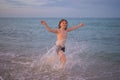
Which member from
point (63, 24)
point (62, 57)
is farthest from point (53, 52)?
point (63, 24)

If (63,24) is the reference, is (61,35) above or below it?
below

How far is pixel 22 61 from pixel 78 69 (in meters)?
0.60

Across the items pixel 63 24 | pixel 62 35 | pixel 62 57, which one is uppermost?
pixel 63 24

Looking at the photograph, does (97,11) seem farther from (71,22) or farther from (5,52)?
(5,52)

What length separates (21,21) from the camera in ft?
8.53

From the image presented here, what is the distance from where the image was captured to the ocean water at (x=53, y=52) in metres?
2.31

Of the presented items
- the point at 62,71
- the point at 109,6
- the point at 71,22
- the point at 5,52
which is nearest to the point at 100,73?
the point at 62,71

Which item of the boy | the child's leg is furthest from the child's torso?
the child's leg

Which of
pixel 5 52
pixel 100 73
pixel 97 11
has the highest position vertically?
pixel 97 11

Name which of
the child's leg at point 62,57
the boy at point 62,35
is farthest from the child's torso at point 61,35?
the child's leg at point 62,57

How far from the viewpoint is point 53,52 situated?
2.39m

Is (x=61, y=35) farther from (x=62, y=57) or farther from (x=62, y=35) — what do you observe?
(x=62, y=57)

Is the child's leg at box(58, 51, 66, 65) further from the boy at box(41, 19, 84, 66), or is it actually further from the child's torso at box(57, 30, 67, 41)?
the child's torso at box(57, 30, 67, 41)

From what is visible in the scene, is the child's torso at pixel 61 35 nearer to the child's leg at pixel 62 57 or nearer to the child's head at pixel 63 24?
the child's head at pixel 63 24
